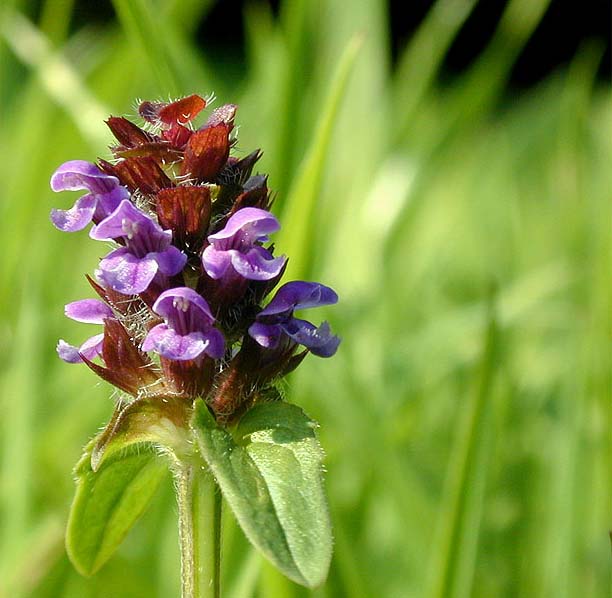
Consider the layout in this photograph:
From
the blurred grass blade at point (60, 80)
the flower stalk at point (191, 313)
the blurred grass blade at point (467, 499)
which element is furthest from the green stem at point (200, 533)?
the blurred grass blade at point (60, 80)

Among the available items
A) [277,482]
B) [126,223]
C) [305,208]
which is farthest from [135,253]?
[305,208]

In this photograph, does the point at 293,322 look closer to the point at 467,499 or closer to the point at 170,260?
the point at 170,260

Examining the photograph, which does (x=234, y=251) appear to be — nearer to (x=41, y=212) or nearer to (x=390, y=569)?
(x=390, y=569)

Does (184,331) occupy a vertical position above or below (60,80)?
below

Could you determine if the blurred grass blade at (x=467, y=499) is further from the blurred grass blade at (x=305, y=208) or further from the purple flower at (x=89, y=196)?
the purple flower at (x=89, y=196)

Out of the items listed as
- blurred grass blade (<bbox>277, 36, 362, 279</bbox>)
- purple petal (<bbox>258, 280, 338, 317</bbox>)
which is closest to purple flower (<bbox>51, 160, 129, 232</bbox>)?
purple petal (<bbox>258, 280, 338, 317</bbox>)

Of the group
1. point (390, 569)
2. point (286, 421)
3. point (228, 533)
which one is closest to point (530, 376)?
point (390, 569)

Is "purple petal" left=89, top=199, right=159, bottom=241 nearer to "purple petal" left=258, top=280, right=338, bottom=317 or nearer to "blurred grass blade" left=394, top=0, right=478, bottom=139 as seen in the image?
"purple petal" left=258, top=280, right=338, bottom=317
